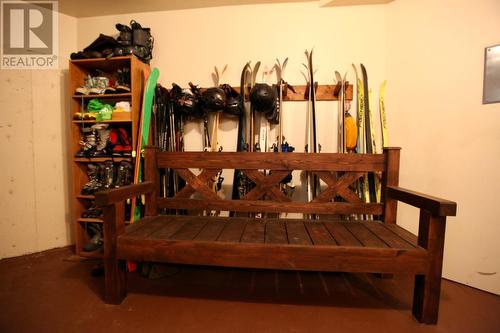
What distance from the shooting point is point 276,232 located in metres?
1.28

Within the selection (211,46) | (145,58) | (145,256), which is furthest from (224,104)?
(145,256)

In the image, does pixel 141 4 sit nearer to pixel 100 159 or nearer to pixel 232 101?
pixel 232 101

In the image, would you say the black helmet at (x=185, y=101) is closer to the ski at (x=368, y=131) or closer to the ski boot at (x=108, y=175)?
→ the ski boot at (x=108, y=175)

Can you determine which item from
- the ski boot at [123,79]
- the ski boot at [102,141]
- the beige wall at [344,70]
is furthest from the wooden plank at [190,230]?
the ski boot at [123,79]

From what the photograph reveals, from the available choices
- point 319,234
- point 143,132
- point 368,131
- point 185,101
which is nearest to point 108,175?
point 143,132

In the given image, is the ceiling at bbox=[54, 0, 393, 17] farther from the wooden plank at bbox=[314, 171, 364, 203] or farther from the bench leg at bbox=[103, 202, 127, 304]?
the bench leg at bbox=[103, 202, 127, 304]

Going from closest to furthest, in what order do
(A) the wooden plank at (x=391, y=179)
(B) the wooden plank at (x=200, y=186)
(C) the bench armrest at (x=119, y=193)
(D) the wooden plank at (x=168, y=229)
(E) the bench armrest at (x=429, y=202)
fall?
(E) the bench armrest at (x=429, y=202) < (C) the bench armrest at (x=119, y=193) < (D) the wooden plank at (x=168, y=229) < (A) the wooden plank at (x=391, y=179) < (B) the wooden plank at (x=200, y=186)

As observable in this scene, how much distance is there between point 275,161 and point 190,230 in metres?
0.77

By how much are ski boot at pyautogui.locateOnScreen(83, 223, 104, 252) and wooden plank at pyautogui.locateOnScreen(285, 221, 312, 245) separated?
1.69 meters

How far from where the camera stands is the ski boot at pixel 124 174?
1.76 metres

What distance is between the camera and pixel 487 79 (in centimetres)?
144

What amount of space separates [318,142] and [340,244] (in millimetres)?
1052

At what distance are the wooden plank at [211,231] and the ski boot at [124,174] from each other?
2.94 feet

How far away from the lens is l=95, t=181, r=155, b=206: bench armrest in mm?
1102
